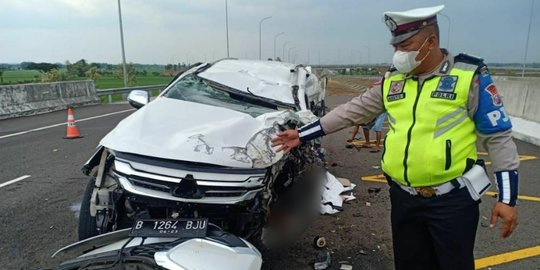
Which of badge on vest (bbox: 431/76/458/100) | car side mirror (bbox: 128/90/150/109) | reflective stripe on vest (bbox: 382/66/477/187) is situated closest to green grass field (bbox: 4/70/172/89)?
car side mirror (bbox: 128/90/150/109)

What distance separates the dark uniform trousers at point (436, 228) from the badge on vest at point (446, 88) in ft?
1.62

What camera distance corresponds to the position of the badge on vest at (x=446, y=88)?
2039 mm

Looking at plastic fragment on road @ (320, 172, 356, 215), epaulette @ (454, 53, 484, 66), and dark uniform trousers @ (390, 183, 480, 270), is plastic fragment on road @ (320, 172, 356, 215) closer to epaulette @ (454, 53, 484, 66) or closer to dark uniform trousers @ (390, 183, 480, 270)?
dark uniform trousers @ (390, 183, 480, 270)

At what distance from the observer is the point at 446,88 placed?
2.06 meters

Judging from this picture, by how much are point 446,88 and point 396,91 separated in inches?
10.7

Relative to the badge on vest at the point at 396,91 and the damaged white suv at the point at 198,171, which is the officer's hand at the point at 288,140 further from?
the badge on vest at the point at 396,91

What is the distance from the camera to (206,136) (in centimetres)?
286

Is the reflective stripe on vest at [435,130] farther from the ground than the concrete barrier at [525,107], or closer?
farther from the ground

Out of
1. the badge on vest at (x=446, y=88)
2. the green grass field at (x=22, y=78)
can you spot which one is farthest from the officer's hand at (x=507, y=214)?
the green grass field at (x=22, y=78)

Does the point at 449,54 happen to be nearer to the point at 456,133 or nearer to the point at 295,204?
the point at 456,133

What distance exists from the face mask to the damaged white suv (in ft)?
3.37

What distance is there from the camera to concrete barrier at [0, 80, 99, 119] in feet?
41.3

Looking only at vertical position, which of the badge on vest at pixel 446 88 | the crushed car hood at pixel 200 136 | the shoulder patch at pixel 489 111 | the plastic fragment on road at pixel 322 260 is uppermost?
the badge on vest at pixel 446 88

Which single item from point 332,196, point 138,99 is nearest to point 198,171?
point 138,99
